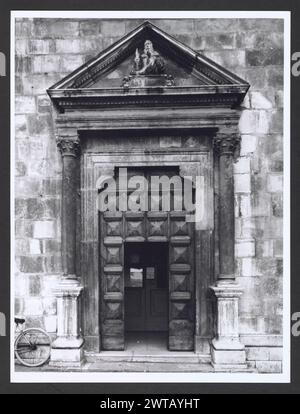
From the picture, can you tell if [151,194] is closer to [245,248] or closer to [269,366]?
[245,248]

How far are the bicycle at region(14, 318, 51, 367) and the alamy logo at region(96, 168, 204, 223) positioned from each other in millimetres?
2088

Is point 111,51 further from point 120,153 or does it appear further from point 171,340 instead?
point 171,340

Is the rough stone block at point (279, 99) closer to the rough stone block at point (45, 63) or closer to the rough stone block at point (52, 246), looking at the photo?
the rough stone block at point (45, 63)

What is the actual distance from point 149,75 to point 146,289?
11.9 ft

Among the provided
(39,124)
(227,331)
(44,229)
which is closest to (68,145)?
(39,124)

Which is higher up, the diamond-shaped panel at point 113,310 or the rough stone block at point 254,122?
the rough stone block at point 254,122

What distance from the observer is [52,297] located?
6242 millimetres

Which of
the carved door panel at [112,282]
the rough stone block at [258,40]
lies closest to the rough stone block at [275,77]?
the rough stone block at [258,40]

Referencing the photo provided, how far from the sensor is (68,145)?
6133 millimetres

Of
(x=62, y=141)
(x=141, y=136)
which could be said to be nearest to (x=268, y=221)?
(x=141, y=136)

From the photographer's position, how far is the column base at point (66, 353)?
5918 mm

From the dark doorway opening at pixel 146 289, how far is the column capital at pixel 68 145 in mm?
1879

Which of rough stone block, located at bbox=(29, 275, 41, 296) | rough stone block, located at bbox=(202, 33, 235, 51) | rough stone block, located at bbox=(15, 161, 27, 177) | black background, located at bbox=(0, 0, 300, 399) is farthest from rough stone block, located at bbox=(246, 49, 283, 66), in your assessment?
rough stone block, located at bbox=(29, 275, 41, 296)
